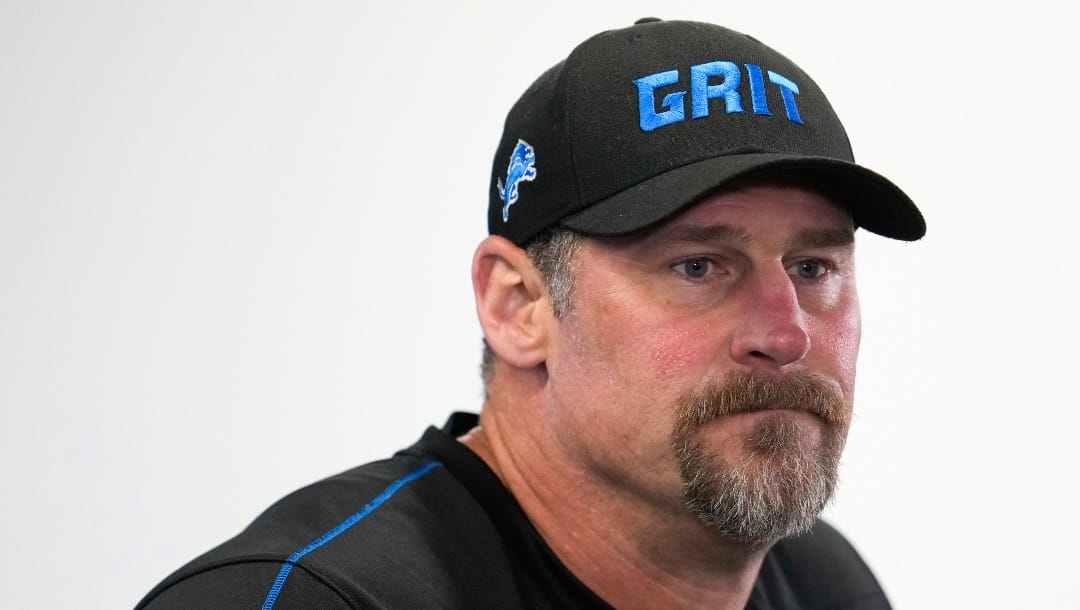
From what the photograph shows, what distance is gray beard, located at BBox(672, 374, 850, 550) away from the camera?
146 cm

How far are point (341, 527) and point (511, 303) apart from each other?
37 cm

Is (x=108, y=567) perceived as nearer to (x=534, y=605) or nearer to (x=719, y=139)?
(x=534, y=605)

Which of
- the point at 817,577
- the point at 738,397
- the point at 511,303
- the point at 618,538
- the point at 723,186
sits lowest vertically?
the point at 817,577

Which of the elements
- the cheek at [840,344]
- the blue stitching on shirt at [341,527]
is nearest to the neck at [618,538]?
the blue stitching on shirt at [341,527]

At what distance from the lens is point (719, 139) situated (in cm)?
152

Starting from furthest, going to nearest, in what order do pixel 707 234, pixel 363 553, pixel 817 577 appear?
pixel 817 577
pixel 707 234
pixel 363 553

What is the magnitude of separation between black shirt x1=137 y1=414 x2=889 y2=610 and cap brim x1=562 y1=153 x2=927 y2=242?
0.36 metres

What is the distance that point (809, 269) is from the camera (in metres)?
1.58

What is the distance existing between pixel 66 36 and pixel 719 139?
5.60ft

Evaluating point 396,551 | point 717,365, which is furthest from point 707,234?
point 396,551

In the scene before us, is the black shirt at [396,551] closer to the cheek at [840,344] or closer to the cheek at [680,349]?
the cheek at [680,349]

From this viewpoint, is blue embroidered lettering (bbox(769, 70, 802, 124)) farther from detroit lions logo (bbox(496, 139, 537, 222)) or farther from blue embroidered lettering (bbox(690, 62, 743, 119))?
detroit lions logo (bbox(496, 139, 537, 222))

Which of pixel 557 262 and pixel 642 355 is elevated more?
pixel 557 262

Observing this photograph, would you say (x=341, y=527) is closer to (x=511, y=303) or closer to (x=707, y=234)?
(x=511, y=303)
